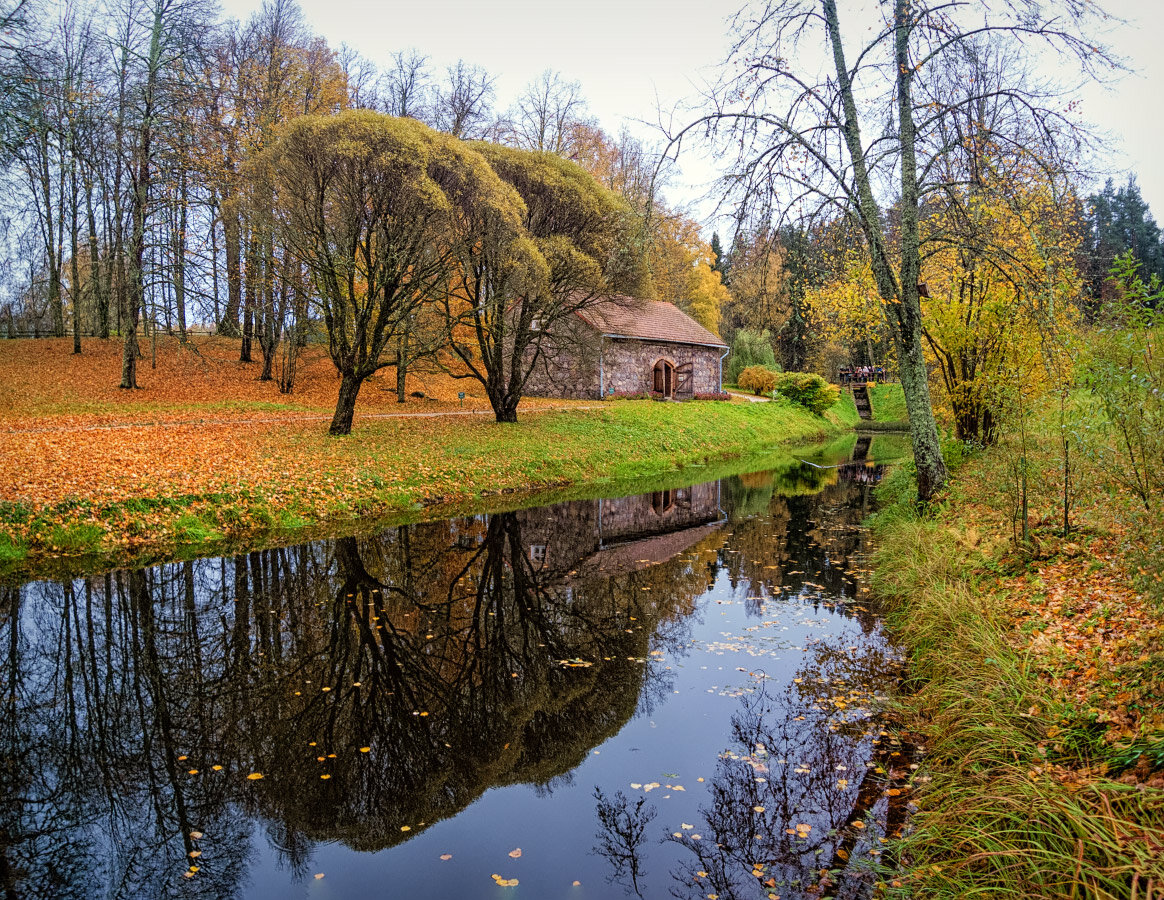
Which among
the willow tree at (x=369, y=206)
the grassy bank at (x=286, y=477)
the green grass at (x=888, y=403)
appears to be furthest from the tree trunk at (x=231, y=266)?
the green grass at (x=888, y=403)

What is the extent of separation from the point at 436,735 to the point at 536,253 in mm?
12938

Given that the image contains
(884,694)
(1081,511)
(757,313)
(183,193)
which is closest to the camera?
(884,694)

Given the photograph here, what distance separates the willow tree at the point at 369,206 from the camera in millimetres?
13094

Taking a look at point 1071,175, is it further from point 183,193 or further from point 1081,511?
A: point 183,193

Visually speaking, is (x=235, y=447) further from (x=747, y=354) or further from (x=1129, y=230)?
(x=1129, y=230)

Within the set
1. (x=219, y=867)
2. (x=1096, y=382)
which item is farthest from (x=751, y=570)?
(x=219, y=867)

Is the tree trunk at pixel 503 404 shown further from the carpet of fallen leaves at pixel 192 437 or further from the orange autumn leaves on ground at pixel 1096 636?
the orange autumn leaves on ground at pixel 1096 636

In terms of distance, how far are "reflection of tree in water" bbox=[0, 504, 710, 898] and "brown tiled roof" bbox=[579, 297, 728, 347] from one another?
61.1ft

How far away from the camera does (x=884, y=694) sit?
18.3ft

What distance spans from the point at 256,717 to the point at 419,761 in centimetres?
141

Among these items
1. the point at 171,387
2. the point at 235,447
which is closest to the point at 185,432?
the point at 235,447

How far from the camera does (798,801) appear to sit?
Answer: 417 cm

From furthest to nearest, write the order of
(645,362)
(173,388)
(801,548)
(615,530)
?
(645,362) → (173,388) → (615,530) → (801,548)

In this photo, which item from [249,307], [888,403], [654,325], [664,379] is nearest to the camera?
[249,307]
